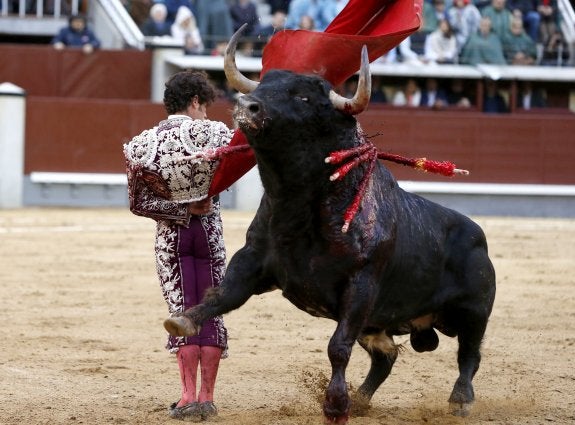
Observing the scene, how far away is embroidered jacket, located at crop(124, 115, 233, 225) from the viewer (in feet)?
14.8

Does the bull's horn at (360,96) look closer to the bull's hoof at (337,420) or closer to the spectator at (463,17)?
the bull's hoof at (337,420)

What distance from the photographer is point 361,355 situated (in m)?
6.20

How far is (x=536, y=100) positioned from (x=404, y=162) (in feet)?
41.2

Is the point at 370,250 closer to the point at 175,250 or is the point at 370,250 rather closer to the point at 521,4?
the point at 175,250

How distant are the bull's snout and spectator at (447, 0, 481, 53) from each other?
491 inches

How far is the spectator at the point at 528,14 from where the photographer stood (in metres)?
16.3

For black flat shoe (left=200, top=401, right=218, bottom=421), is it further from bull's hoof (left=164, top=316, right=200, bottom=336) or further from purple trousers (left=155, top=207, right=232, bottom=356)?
bull's hoof (left=164, top=316, right=200, bottom=336)

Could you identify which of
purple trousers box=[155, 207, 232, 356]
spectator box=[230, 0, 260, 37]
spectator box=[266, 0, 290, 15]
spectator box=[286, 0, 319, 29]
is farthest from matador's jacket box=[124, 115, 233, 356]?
spectator box=[266, 0, 290, 15]

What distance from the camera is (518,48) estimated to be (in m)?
16.3

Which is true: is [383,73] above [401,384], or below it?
above

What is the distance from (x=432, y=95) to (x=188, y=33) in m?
3.16

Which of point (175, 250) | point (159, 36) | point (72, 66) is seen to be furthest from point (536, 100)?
point (175, 250)

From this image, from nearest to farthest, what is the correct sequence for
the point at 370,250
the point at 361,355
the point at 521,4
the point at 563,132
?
the point at 370,250, the point at 361,355, the point at 563,132, the point at 521,4

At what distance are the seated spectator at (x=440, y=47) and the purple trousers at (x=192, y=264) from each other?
454 inches
